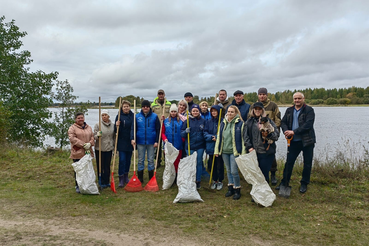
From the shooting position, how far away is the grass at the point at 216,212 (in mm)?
3271

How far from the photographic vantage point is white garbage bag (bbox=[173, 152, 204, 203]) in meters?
4.56

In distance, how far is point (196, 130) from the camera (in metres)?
5.15

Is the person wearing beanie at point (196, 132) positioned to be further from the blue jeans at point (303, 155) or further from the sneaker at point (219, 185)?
the blue jeans at point (303, 155)

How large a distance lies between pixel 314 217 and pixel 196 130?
2.52m

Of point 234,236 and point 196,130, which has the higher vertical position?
point 196,130

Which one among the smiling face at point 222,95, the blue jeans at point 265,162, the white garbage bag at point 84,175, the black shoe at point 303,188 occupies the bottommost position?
the black shoe at point 303,188

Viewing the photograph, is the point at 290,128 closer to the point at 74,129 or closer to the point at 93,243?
the point at 93,243

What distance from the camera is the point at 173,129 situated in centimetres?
545

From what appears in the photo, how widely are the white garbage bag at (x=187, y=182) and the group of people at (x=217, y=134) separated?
1.17 feet

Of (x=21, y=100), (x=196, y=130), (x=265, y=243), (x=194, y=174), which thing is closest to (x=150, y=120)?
(x=196, y=130)

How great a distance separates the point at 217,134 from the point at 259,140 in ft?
2.80

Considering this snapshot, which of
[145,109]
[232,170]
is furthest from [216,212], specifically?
[145,109]

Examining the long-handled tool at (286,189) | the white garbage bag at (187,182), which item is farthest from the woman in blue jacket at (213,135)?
the long-handled tool at (286,189)

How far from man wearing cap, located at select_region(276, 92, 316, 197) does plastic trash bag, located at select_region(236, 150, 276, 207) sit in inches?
24.9
